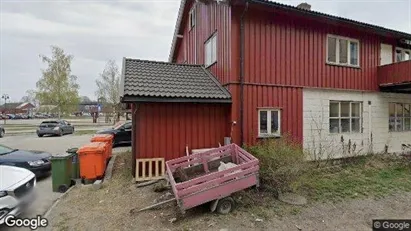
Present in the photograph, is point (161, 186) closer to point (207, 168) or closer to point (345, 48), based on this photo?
point (207, 168)

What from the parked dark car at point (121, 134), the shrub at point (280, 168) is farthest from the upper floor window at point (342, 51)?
the parked dark car at point (121, 134)

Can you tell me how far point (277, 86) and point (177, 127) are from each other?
3728mm

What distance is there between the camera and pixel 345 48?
35.0 ft

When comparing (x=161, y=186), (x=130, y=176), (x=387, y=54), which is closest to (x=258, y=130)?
(x=161, y=186)

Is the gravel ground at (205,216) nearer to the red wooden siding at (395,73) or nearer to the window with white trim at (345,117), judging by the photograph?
the window with white trim at (345,117)

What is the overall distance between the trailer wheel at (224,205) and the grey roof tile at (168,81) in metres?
3.74

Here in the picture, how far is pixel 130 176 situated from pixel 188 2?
9.27m

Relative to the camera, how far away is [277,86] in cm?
925

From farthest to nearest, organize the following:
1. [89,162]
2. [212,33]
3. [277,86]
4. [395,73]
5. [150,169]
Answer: [395,73] → [212,33] → [277,86] → [150,169] → [89,162]

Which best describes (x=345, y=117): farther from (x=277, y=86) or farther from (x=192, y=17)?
(x=192, y=17)

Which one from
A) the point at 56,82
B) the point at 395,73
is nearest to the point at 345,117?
the point at 395,73

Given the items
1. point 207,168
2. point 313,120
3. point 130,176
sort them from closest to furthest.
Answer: point 207,168 → point 130,176 → point 313,120

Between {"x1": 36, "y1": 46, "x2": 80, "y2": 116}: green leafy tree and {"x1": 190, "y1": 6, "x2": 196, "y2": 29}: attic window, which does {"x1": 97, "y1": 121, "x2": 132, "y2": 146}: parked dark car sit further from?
{"x1": 36, "y1": 46, "x2": 80, "y2": 116}: green leafy tree

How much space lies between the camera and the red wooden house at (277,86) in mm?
8523
